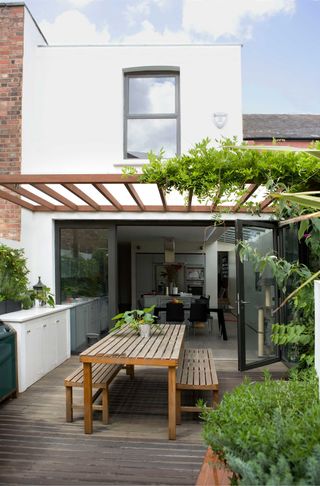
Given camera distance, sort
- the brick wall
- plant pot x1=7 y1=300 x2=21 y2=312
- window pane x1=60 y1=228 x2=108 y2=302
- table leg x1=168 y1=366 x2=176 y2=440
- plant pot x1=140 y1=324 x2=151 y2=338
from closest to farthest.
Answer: table leg x1=168 y1=366 x2=176 y2=440 → plant pot x1=140 y1=324 x2=151 y2=338 → plant pot x1=7 y1=300 x2=21 y2=312 → the brick wall → window pane x1=60 y1=228 x2=108 y2=302

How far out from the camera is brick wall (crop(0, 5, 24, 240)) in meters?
7.17

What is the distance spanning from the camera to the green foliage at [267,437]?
1481mm

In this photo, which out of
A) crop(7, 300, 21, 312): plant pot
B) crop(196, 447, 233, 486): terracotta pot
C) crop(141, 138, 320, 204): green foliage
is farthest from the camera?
crop(7, 300, 21, 312): plant pot

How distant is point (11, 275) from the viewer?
6.20 meters

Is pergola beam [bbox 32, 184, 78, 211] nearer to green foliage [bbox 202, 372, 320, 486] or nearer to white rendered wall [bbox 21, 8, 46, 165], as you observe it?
white rendered wall [bbox 21, 8, 46, 165]

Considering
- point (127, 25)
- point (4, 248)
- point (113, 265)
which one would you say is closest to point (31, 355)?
point (4, 248)

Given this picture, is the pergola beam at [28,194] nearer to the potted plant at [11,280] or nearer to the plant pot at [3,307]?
the potted plant at [11,280]

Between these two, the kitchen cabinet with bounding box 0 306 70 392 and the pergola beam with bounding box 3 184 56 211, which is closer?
the pergola beam with bounding box 3 184 56 211

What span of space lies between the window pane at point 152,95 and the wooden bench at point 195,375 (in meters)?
4.28

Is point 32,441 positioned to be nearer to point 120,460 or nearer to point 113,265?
point 120,460

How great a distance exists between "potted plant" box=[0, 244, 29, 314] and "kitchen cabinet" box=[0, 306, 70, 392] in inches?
7.8

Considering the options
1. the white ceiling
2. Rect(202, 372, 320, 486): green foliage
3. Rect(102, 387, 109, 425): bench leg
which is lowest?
Rect(102, 387, 109, 425): bench leg

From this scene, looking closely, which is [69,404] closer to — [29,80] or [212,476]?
[212,476]

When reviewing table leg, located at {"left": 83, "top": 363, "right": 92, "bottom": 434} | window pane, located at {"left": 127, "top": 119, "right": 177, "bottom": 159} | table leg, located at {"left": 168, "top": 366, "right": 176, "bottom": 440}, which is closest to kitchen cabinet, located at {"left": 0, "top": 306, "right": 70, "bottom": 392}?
table leg, located at {"left": 83, "top": 363, "right": 92, "bottom": 434}
